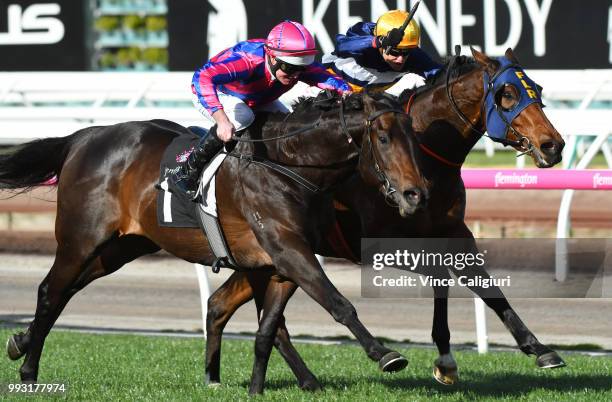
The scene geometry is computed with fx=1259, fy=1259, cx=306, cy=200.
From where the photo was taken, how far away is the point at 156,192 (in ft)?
20.0

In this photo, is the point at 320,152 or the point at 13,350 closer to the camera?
the point at 320,152

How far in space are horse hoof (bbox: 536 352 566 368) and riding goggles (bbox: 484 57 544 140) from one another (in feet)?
3.27

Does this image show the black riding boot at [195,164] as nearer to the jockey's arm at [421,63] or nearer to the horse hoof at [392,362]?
the jockey's arm at [421,63]

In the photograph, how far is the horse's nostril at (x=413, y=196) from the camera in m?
4.96

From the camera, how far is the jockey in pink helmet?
5426mm

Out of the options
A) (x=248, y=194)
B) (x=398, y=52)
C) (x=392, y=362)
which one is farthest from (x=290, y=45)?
(x=392, y=362)

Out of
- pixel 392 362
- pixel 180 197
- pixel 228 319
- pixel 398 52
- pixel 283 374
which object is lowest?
pixel 283 374

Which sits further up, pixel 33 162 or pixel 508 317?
pixel 33 162

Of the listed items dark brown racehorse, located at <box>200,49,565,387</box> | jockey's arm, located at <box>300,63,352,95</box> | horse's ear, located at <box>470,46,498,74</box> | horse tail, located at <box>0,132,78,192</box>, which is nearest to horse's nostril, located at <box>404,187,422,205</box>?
dark brown racehorse, located at <box>200,49,565,387</box>

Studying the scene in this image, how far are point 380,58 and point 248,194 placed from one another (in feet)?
3.80

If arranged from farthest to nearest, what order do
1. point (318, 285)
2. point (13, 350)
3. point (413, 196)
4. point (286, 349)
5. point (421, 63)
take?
point (421, 63) < point (13, 350) < point (286, 349) < point (318, 285) < point (413, 196)

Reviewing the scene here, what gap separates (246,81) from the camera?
5691 millimetres

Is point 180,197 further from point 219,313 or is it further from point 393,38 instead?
point 393,38

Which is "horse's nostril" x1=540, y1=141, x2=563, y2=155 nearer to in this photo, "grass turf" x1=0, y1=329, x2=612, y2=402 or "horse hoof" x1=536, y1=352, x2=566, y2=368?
"horse hoof" x1=536, y1=352, x2=566, y2=368
